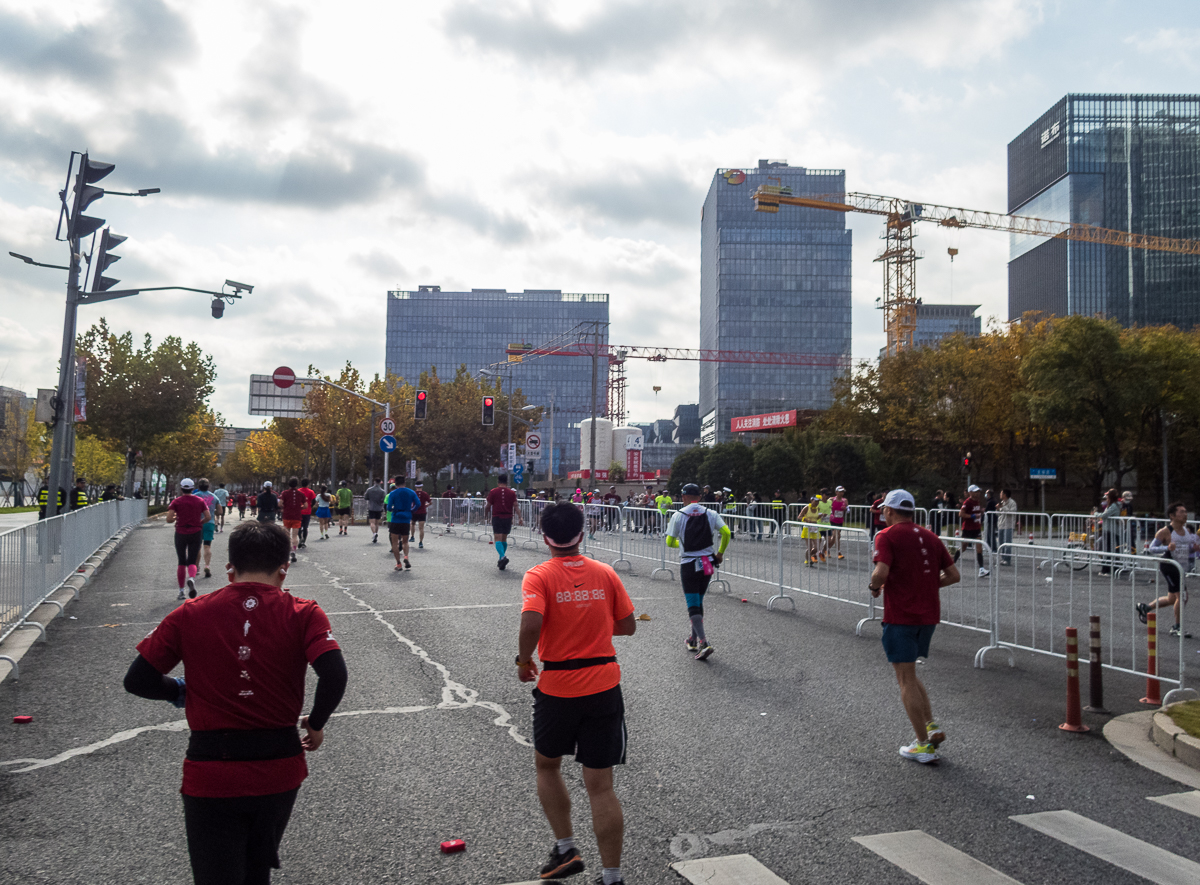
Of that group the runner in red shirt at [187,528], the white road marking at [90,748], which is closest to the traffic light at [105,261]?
the runner in red shirt at [187,528]

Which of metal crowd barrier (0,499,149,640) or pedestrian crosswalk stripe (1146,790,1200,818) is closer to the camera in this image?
pedestrian crosswalk stripe (1146,790,1200,818)

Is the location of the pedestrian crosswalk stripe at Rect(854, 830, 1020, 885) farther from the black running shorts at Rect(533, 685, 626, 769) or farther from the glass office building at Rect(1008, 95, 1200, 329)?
the glass office building at Rect(1008, 95, 1200, 329)

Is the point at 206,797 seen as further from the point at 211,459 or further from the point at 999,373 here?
the point at 211,459

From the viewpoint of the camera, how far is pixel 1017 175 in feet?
492

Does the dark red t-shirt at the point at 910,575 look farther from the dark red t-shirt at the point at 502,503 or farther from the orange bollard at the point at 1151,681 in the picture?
the dark red t-shirt at the point at 502,503

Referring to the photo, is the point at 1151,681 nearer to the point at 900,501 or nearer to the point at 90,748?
the point at 900,501

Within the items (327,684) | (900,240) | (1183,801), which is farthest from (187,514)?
(900,240)

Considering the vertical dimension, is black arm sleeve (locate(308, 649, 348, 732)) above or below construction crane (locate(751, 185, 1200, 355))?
below

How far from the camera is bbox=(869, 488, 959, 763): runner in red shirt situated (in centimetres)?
591

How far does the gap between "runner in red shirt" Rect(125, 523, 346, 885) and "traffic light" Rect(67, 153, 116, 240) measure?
1681 cm

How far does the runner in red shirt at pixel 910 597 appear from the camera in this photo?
5910mm

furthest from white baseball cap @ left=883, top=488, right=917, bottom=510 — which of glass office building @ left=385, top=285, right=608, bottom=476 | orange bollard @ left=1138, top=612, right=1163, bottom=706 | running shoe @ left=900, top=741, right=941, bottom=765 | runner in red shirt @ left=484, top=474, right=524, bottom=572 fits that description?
glass office building @ left=385, top=285, right=608, bottom=476

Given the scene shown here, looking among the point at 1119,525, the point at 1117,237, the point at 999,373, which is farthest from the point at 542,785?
the point at 1117,237

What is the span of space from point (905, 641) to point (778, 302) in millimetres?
143854
